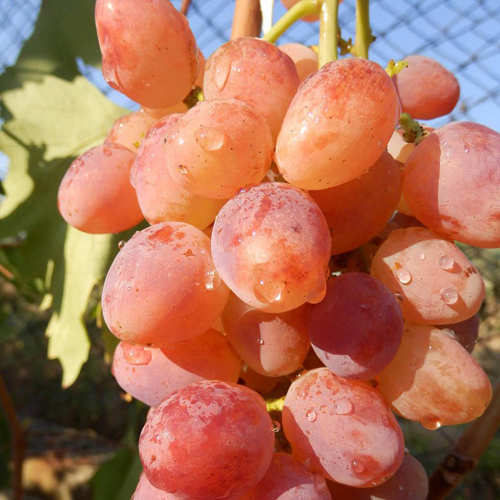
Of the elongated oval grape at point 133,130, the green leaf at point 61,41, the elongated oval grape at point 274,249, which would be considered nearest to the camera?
the elongated oval grape at point 274,249

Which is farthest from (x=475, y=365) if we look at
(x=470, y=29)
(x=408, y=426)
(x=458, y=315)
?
(x=408, y=426)

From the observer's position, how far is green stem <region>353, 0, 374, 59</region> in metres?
0.54

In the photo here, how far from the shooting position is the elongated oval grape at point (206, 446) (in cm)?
37

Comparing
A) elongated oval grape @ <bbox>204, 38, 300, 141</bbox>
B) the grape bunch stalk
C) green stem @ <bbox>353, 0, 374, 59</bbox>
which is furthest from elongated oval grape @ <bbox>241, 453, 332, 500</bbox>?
green stem @ <bbox>353, 0, 374, 59</bbox>

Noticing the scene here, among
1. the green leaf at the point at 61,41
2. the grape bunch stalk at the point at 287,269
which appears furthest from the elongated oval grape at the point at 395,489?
the green leaf at the point at 61,41

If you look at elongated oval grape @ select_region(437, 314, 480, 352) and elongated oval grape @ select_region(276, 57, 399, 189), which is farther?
elongated oval grape @ select_region(437, 314, 480, 352)

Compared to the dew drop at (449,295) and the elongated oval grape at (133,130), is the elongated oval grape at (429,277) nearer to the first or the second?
the dew drop at (449,295)

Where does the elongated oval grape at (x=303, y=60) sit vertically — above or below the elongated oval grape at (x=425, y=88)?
above

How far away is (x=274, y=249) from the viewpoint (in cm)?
35

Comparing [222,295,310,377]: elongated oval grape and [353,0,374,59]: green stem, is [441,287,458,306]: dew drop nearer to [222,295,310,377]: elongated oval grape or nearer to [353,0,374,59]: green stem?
[222,295,310,377]: elongated oval grape

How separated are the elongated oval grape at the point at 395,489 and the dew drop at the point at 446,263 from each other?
21cm

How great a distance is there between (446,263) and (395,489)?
230 millimetres

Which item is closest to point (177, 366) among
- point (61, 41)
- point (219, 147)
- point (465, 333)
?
point (219, 147)

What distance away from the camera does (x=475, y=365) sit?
1.51ft
